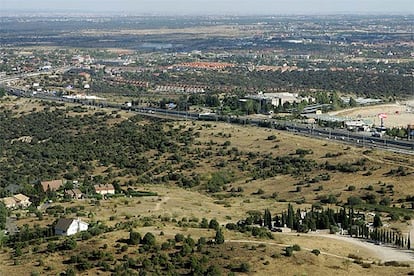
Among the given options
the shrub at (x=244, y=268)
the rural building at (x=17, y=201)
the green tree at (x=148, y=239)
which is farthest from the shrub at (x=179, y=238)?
the rural building at (x=17, y=201)

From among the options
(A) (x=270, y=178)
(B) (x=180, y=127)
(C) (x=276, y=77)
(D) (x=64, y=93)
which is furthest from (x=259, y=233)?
(C) (x=276, y=77)

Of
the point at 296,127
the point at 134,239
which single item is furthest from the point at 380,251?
the point at 296,127

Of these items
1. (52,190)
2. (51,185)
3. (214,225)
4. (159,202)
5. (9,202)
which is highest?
(214,225)

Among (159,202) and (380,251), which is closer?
(380,251)

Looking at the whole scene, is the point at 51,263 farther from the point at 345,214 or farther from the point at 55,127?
the point at 55,127

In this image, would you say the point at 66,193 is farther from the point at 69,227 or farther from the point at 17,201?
the point at 69,227

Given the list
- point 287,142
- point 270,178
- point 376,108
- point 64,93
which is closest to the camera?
point 270,178

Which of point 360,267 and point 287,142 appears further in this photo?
point 287,142
